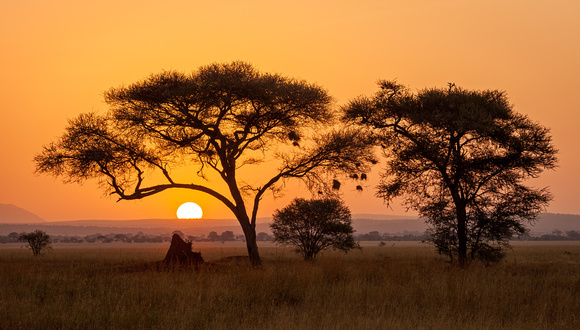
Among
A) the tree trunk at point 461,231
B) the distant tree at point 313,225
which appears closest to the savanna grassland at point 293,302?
the tree trunk at point 461,231

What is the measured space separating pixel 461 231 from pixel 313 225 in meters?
12.5

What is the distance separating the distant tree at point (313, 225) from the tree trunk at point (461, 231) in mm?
11450

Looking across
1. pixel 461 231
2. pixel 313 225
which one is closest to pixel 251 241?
pixel 313 225

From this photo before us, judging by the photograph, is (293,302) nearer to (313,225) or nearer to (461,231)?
(461,231)

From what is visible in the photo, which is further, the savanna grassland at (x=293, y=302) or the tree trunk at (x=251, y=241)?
the tree trunk at (x=251, y=241)

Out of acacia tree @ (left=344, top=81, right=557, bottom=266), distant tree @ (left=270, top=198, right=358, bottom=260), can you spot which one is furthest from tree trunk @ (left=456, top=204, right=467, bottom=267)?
distant tree @ (left=270, top=198, right=358, bottom=260)

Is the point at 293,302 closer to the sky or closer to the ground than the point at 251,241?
closer to the ground

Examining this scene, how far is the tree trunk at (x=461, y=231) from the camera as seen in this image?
29703 mm

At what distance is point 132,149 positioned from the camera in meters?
32.5

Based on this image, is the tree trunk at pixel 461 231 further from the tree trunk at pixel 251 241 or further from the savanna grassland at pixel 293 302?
the tree trunk at pixel 251 241

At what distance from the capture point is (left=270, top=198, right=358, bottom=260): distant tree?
3988 centimetres

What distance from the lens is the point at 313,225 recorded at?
4006 centimetres

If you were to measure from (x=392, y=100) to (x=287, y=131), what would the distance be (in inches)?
247

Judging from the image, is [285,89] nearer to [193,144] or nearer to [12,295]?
[193,144]
